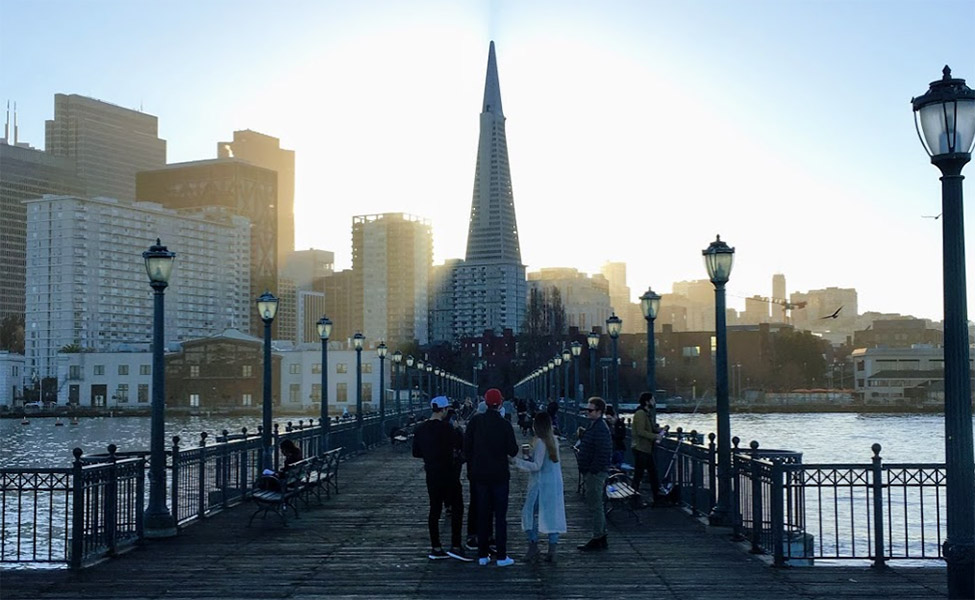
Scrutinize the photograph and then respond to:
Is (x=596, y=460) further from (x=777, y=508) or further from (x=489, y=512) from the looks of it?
(x=777, y=508)

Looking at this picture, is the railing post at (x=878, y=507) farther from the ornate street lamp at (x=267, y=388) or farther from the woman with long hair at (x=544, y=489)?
the ornate street lamp at (x=267, y=388)

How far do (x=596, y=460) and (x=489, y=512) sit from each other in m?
1.82

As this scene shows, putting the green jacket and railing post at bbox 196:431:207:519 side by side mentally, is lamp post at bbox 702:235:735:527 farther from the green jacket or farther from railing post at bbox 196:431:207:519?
railing post at bbox 196:431:207:519

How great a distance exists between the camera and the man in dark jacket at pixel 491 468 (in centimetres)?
1308

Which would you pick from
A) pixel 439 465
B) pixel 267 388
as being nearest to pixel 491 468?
pixel 439 465

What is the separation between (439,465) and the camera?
13.9 metres

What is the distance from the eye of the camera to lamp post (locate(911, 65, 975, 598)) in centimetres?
872

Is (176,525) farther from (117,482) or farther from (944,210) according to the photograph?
(944,210)

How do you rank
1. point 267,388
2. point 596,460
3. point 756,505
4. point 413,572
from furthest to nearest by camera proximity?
point 267,388, point 596,460, point 756,505, point 413,572

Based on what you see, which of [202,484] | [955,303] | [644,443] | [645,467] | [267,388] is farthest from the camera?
[267,388]

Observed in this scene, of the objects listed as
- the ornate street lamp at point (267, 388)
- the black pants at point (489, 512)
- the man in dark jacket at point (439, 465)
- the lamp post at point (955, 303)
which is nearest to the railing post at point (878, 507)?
the lamp post at point (955, 303)

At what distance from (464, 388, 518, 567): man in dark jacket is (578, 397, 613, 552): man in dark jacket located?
142cm

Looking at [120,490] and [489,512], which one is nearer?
[489,512]

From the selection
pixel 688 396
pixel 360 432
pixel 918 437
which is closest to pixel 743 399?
pixel 688 396
